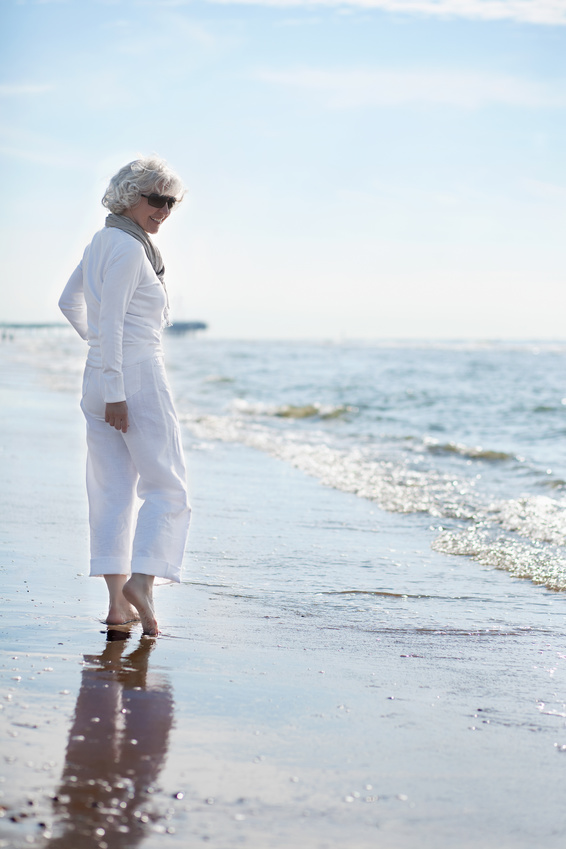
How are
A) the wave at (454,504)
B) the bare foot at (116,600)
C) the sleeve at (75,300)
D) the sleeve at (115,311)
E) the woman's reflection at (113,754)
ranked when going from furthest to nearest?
the wave at (454,504) < the sleeve at (75,300) < the bare foot at (116,600) < the sleeve at (115,311) < the woman's reflection at (113,754)

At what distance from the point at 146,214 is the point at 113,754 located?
1912mm

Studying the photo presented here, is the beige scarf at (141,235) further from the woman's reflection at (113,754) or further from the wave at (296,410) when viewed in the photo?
the wave at (296,410)

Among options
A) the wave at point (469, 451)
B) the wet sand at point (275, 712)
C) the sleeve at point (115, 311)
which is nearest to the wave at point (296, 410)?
the wave at point (469, 451)

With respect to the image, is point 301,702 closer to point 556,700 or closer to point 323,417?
point 556,700

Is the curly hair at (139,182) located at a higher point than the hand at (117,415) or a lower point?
higher

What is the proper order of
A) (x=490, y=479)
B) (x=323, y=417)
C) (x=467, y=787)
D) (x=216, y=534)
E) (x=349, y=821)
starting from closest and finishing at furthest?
(x=349, y=821) < (x=467, y=787) < (x=216, y=534) < (x=490, y=479) < (x=323, y=417)

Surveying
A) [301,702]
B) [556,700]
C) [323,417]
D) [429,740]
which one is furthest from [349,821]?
[323,417]

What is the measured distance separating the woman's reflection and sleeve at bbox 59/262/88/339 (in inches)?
51.7

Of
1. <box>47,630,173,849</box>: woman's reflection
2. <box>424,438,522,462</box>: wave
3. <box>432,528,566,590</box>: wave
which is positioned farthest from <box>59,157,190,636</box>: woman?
<box>424,438,522,462</box>: wave

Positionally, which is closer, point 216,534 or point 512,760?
point 512,760

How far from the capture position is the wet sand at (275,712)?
5.98 ft

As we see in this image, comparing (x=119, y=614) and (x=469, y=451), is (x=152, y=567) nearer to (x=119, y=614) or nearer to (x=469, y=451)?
(x=119, y=614)

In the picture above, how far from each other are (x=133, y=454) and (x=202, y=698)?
0.99m

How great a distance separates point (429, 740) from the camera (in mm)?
2287
